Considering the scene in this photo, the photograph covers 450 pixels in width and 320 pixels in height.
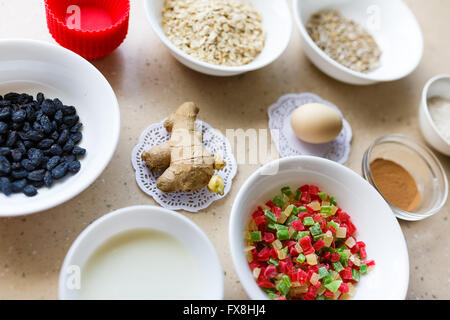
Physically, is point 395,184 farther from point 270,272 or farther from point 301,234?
point 270,272

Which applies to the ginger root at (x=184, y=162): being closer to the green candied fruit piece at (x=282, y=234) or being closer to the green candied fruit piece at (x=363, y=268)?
the green candied fruit piece at (x=282, y=234)

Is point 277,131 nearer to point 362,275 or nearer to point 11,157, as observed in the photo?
point 362,275

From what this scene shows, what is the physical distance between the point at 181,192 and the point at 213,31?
0.43 m

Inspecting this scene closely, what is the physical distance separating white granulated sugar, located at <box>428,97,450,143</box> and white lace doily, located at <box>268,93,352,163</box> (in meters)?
0.24

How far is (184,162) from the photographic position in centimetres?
97

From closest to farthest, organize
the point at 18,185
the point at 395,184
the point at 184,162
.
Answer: the point at 18,185
the point at 184,162
the point at 395,184

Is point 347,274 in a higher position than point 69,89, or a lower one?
lower

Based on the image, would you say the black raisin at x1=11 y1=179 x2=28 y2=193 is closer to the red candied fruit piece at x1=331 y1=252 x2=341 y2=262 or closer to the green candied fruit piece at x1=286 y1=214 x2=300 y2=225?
the green candied fruit piece at x1=286 y1=214 x2=300 y2=225

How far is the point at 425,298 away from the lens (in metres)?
1.01

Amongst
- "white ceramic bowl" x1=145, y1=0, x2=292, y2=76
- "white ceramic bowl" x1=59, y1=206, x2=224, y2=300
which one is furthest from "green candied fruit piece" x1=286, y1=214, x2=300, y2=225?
"white ceramic bowl" x1=145, y1=0, x2=292, y2=76

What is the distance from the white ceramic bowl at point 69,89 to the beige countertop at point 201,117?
88mm

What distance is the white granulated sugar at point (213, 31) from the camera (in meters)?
1.10

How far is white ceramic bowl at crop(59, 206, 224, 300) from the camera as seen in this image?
815 millimetres

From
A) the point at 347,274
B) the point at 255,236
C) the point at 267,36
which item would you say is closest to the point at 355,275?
the point at 347,274
